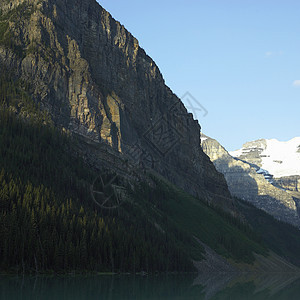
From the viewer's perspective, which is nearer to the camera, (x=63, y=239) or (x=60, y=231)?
(x=63, y=239)

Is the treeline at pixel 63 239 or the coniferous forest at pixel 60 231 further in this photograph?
the coniferous forest at pixel 60 231

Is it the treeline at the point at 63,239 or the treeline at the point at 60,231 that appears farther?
the treeline at the point at 60,231

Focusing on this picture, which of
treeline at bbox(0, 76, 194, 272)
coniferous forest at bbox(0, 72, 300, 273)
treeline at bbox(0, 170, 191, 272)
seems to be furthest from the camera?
treeline at bbox(0, 76, 194, 272)

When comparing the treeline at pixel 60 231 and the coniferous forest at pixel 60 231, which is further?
the treeline at pixel 60 231

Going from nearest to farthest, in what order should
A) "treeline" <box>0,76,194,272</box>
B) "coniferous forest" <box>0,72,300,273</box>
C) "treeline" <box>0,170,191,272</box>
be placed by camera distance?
Result: "treeline" <box>0,170,191,272</box> < "coniferous forest" <box>0,72,300,273</box> < "treeline" <box>0,76,194,272</box>

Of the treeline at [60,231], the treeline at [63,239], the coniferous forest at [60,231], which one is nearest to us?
the treeline at [63,239]

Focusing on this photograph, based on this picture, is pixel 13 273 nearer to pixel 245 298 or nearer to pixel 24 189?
pixel 24 189

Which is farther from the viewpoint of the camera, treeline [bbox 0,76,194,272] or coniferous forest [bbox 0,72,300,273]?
treeline [bbox 0,76,194,272]

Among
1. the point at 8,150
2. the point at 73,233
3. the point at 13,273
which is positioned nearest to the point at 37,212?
the point at 73,233

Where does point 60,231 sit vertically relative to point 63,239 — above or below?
above

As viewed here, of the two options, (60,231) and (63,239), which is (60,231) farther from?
(63,239)

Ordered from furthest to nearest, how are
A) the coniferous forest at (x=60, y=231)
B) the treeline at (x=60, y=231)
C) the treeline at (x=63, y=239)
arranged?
the treeline at (x=60, y=231), the coniferous forest at (x=60, y=231), the treeline at (x=63, y=239)

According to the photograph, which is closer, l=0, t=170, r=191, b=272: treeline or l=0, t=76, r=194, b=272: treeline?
l=0, t=170, r=191, b=272: treeline

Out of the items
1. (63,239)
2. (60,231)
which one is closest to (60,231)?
(60,231)
